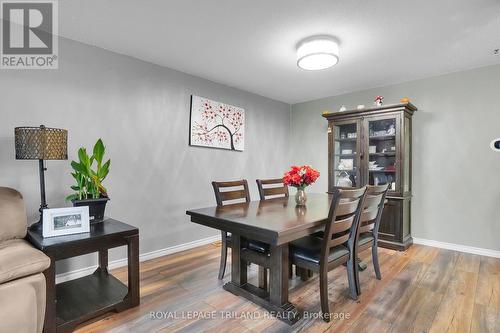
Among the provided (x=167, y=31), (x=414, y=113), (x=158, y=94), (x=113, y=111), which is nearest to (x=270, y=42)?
(x=167, y=31)

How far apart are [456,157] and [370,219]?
1928 millimetres

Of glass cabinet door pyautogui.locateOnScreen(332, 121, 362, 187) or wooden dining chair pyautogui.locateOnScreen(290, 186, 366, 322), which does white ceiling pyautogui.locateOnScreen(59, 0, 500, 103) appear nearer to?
glass cabinet door pyautogui.locateOnScreen(332, 121, 362, 187)

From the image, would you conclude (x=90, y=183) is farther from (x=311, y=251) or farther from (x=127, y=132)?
(x=311, y=251)

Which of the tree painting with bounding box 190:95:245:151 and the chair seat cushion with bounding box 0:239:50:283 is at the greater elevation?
the tree painting with bounding box 190:95:245:151

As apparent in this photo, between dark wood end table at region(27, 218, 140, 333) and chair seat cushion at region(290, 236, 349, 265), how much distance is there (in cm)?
118

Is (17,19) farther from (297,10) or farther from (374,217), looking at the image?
(374,217)

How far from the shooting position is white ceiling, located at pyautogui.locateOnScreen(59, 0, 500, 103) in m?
1.93

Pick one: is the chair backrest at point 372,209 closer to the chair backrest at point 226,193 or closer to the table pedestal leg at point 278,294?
the table pedestal leg at point 278,294

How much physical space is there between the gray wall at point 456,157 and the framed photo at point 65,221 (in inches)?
150

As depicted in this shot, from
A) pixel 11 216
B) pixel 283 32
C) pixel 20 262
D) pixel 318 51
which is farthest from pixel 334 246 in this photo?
pixel 11 216

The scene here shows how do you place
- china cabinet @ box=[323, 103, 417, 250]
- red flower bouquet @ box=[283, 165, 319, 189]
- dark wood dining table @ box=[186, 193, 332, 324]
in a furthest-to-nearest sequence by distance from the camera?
china cabinet @ box=[323, 103, 417, 250] < red flower bouquet @ box=[283, 165, 319, 189] < dark wood dining table @ box=[186, 193, 332, 324]

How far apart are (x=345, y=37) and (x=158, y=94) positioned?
2.06 metres

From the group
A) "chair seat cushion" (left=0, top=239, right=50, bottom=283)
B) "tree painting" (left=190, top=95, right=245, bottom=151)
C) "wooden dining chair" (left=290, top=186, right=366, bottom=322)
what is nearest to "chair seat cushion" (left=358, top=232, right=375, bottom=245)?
"wooden dining chair" (left=290, top=186, right=366, bottom=322)

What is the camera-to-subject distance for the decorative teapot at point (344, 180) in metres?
3.81
